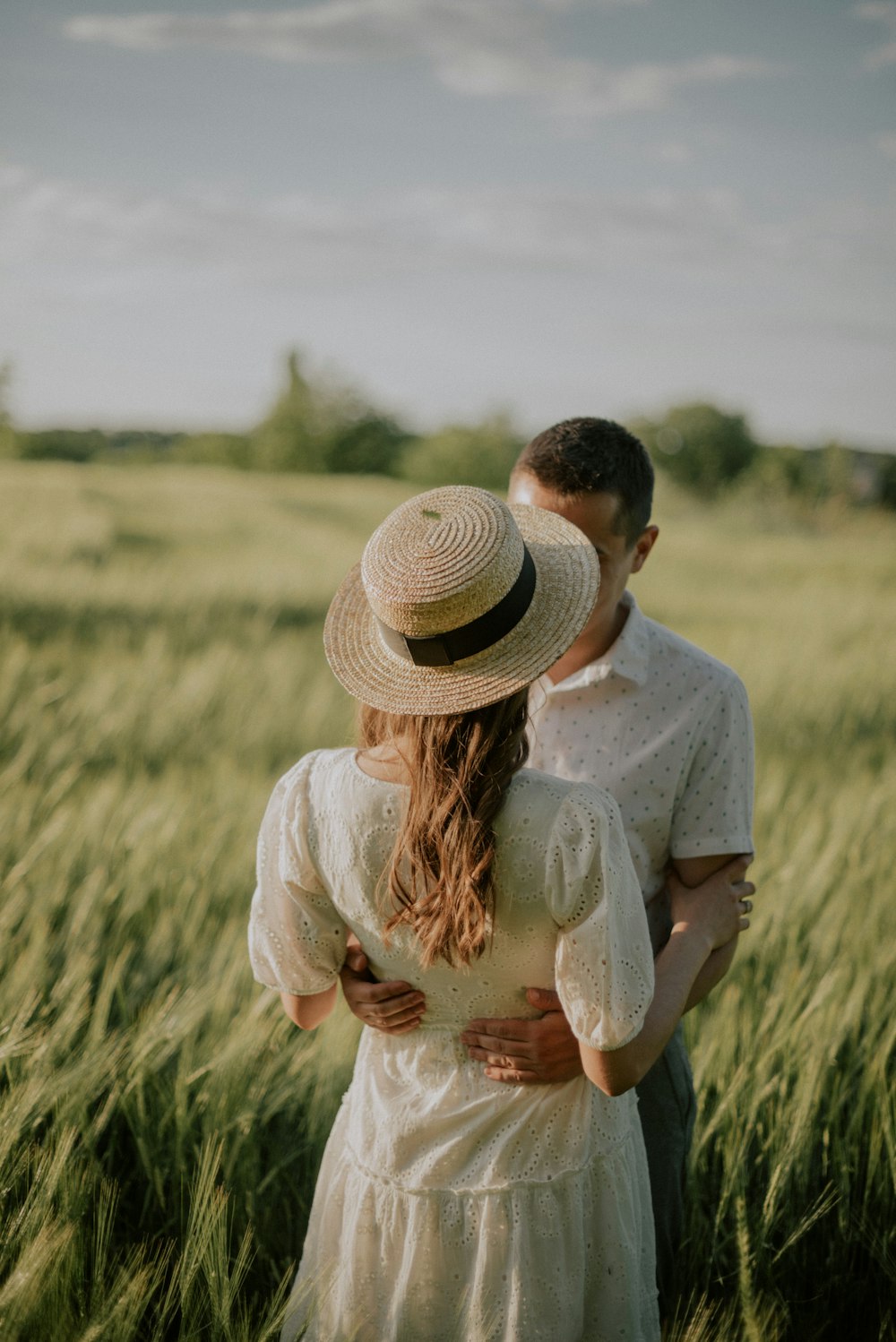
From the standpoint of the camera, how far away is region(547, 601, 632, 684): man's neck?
5.62 feet

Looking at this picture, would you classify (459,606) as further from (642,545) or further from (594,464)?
(642,545)

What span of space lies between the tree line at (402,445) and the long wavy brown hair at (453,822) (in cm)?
4940

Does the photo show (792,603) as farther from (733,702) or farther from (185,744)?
(733,702)

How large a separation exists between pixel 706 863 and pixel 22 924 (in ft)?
5.50

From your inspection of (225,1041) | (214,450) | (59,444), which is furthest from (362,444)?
(225,1041)

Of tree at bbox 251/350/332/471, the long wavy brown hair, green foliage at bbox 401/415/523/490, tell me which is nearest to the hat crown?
the long wavy brown hair

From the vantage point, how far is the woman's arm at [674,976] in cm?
124

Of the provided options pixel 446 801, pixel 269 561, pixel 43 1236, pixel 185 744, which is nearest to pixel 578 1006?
pixel 446 801

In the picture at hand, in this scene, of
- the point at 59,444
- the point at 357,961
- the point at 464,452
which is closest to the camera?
the point at 357,961

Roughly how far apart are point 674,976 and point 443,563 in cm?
73

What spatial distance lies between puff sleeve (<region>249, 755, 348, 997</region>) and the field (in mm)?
361

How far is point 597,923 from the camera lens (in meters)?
1.16

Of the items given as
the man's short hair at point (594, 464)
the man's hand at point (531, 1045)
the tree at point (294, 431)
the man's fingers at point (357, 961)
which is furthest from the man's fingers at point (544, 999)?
the tree at point (294, 431)

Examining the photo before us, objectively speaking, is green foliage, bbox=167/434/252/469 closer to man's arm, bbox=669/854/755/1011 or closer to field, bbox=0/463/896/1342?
field, bbox=0/463/896/1342
